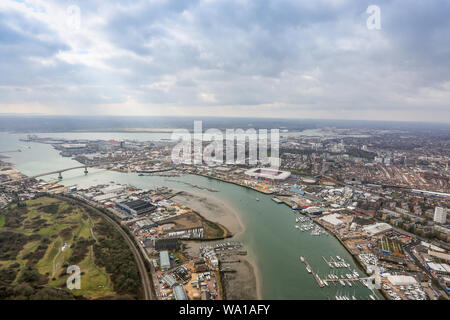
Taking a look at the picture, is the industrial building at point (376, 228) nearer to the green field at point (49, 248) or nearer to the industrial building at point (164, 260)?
the industrial building at point (164, 260)

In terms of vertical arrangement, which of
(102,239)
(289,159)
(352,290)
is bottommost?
(352,290)

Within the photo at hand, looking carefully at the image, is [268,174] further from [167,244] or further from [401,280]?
[401,280]

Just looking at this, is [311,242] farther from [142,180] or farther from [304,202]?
[142,180]

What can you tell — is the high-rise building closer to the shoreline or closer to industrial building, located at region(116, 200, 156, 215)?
the shoreline

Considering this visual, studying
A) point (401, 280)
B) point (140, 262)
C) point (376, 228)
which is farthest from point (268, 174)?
point (140, 262)

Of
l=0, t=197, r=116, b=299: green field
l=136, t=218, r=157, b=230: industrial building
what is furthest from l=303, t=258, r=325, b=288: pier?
l=136, t=218, r=157, b=230: industrial building

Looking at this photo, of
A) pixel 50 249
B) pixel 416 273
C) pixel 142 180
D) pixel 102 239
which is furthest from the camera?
pixel 142 180

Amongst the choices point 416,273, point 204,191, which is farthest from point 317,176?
point 416,273

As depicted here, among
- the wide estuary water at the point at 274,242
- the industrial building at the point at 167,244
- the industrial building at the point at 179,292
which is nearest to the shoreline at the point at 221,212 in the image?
the wide estuary water at the point at 274,242
